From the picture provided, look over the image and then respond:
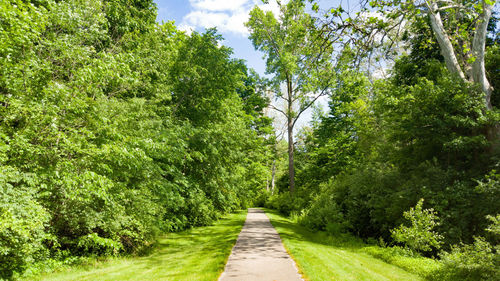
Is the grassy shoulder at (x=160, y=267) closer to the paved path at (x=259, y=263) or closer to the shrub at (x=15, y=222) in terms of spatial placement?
the paved path at (x=259, y=263)

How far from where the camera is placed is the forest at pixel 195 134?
6.25 metres

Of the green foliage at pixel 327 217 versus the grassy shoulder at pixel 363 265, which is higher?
the green foliage at pixel 327 217

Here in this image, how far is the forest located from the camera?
6.25 metres

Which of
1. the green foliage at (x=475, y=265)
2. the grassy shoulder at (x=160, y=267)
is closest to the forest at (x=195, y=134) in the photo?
the green foliage at (x=475, y=265)

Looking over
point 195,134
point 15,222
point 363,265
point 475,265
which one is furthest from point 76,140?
point 475,265

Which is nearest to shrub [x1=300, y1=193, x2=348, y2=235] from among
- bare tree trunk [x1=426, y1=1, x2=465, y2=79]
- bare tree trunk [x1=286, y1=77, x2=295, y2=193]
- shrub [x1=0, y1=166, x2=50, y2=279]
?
bare tree trunk [x1=286, y1=77, x2=295, y2=193]

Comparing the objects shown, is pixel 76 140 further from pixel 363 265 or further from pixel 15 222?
pixel 363 265

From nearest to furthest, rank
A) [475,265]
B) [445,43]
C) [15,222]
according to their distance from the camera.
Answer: [15,222], [475,265], [445,43]

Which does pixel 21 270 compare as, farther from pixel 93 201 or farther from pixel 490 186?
pixel 490 186

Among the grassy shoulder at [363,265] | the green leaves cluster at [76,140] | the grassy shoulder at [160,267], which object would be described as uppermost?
the green leaves cluster at [76,140]

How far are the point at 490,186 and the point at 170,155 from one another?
36.2ft

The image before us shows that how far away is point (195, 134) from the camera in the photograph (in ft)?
47.9

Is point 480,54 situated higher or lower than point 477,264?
higher

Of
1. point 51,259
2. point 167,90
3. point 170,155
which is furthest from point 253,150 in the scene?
point 51,259
